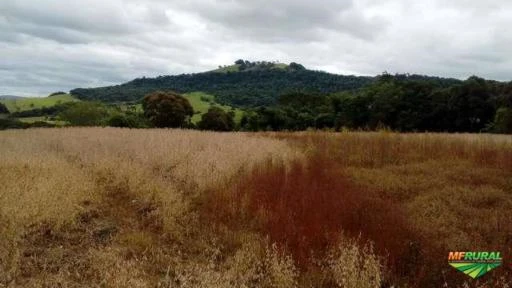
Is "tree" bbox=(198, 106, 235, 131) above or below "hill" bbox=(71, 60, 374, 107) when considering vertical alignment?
below

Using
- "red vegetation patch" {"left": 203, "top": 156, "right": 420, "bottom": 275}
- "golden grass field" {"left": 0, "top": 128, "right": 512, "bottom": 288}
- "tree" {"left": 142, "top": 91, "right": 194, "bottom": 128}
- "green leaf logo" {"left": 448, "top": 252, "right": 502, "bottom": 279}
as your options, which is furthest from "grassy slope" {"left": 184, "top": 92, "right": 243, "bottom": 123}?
"green leaf logo" {"left": 448, "top": 252, "right": 502, "bottom": 279}

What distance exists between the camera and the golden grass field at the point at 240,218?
519 cm

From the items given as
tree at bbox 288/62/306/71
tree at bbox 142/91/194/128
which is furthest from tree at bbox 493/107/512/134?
tree at bbox 288/62/306/71

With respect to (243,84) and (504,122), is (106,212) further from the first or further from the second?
(243,84)

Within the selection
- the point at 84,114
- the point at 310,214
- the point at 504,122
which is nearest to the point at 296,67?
the point at 84,114

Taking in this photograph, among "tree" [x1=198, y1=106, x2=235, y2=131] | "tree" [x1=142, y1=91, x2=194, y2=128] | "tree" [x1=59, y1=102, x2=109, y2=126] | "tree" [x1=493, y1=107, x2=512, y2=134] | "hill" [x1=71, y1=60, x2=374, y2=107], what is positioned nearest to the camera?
"tree" [x1=493, y1=107, x2=512, y2=134]

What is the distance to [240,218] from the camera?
717 cm

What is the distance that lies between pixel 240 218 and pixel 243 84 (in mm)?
138785

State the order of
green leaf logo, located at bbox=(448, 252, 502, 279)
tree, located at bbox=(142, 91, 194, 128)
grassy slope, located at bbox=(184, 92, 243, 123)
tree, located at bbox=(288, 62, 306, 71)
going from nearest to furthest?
green leaf logo, located at bbox=(448, 252, 502, 279)
tree, located at bbox=(142, 91, 194, 128)
grassy slope, located at bbox=(184, 92, 243, 123)
tree, located at bbox=(288, 62, 306, 71)

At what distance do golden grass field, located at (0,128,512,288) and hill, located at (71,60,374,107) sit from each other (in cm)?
9256

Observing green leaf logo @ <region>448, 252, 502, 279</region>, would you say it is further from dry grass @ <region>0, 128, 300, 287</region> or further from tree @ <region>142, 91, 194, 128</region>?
tree @ <region>142, 91, 194, 128</region>

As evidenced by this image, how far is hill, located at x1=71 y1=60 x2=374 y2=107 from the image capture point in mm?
112938

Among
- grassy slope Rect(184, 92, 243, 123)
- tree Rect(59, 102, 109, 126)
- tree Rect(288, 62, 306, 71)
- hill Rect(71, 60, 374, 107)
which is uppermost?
tree Rect(288, 62, 306, 71)

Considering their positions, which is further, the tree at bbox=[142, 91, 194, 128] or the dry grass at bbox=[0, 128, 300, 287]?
the tree at bbox=[142, 91, 194, 128]
